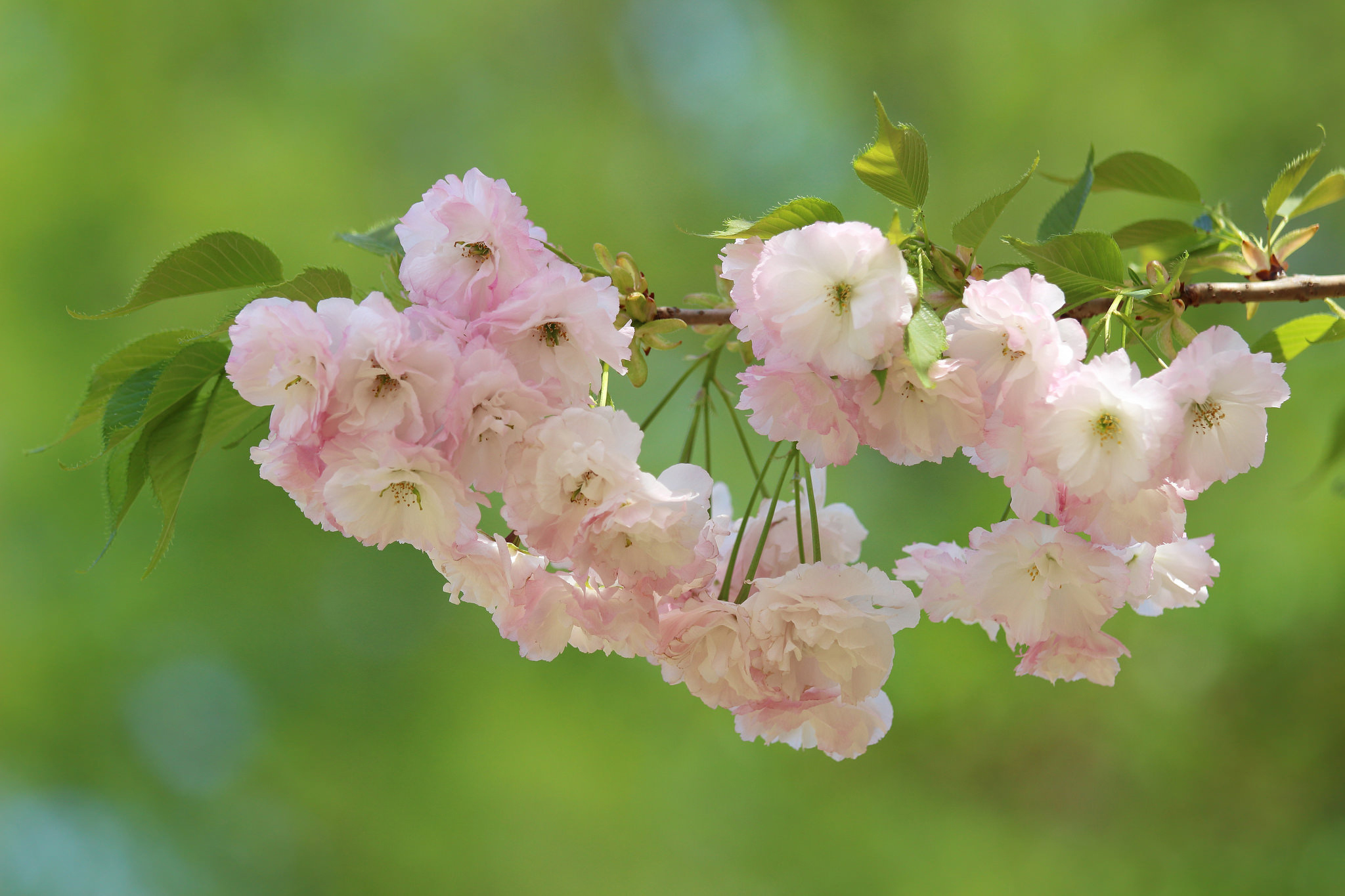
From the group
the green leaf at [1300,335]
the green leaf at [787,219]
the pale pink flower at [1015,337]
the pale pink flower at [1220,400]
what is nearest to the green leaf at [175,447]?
the green leaf at [787,219]

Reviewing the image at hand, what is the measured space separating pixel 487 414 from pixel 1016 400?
0.95 feet

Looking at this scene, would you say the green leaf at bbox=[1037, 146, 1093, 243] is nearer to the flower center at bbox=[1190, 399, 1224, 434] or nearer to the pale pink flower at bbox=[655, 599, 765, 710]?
the flower center at bbox=[1190, 399, 1224, 434]

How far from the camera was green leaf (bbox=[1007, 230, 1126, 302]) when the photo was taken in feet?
1.93

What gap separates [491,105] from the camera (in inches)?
170

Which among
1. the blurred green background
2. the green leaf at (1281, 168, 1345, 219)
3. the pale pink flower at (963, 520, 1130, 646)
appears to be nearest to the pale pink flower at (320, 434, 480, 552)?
the pale pink flower at (963, 520, 1130, 646)

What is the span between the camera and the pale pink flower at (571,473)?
562mm

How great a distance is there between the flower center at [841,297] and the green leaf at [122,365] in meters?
0.42

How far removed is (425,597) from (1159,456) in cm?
363

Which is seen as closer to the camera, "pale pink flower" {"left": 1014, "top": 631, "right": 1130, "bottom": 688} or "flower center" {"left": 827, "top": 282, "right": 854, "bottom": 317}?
"flower center" {"left": 827, "top": 282, "right": 854, "bottom": 317}

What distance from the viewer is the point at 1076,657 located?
0.68 metres

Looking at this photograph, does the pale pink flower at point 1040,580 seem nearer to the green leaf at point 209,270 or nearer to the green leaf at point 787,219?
the green leaf at point 787,219

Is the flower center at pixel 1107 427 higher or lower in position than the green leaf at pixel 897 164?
lower

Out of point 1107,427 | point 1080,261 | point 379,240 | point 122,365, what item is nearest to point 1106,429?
point 1107,427

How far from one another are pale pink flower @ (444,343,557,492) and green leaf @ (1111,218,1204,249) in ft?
1.94
